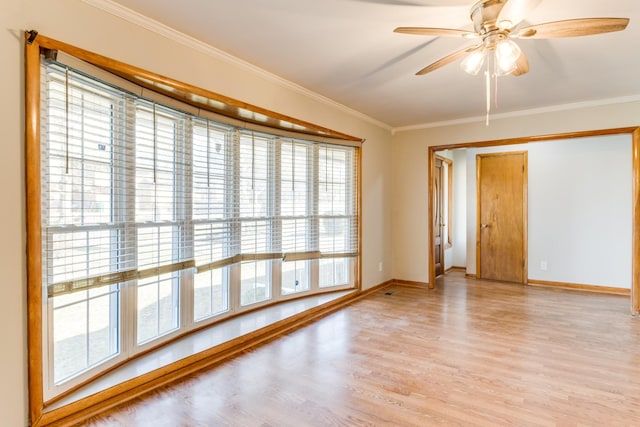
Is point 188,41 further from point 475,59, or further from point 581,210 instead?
point 581,210

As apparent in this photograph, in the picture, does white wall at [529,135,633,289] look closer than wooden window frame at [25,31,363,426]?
No

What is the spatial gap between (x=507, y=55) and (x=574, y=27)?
13.5 inches

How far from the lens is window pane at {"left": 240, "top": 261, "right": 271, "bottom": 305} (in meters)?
3.43

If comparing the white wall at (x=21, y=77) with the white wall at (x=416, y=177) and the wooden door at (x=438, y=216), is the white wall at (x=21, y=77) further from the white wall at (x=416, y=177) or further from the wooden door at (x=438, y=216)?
the wooden door at (x=438, y=216)

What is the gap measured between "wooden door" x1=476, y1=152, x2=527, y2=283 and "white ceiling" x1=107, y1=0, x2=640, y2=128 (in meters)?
1.58

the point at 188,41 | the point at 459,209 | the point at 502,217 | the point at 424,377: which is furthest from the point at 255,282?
the point at 459,209

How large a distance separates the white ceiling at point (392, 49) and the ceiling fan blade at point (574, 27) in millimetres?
286

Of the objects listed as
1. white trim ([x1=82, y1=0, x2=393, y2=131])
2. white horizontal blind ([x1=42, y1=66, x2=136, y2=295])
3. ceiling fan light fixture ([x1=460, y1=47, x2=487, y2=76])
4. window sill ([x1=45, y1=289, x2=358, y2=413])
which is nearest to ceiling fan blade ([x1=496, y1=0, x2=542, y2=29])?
ceiling fan light fixture ([x1=460, y1=47, x2=487, y2=76])

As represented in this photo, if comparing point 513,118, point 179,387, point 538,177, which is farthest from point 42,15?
point 538,177

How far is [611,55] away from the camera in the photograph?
107 inches

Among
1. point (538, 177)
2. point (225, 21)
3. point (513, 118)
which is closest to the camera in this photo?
point (225, 21)

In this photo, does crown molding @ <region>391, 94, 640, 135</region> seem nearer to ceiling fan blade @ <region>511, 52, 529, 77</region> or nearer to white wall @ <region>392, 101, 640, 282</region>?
white wall @ <region>392, 101, 640, 282</region>

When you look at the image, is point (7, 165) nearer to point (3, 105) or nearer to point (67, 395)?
point (3, 105)

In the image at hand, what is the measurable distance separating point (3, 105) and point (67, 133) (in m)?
0.32
